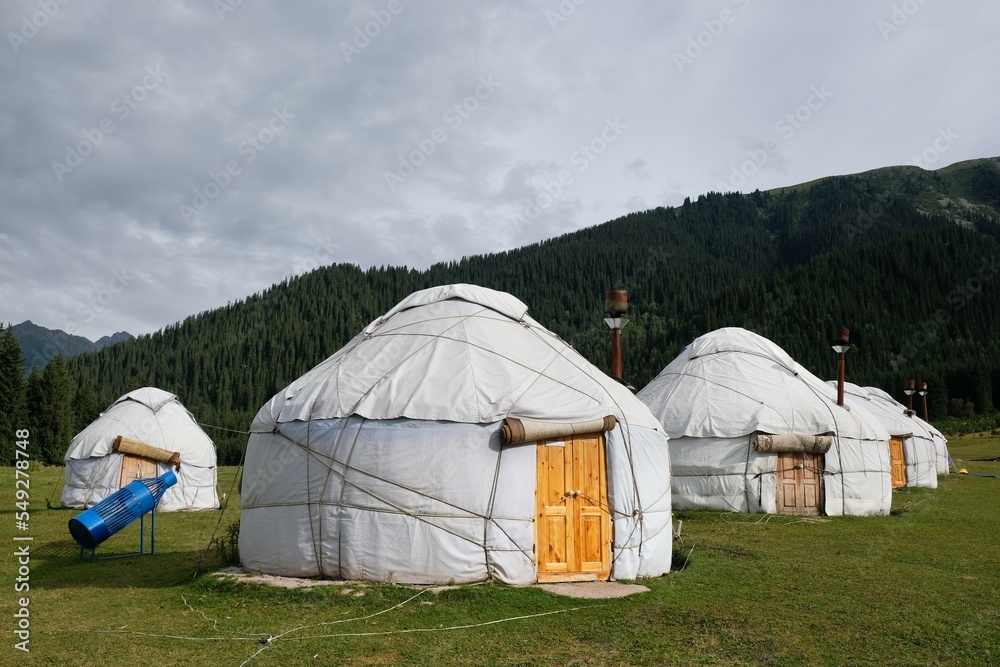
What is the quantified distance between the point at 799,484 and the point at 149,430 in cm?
1603

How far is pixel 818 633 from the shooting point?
645cm

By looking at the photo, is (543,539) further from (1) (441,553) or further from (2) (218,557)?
(2) (218,557)

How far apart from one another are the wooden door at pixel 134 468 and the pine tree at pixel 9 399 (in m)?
23.6

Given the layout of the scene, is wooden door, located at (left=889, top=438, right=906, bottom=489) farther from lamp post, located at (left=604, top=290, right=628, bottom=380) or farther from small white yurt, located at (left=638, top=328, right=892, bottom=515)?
lamp post, located at (left=604, top=290, right=628, bottom=380)

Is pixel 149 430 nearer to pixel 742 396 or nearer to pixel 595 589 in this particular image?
pixel 742 396

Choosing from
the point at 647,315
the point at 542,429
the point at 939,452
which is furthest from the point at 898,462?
the point at 647,315

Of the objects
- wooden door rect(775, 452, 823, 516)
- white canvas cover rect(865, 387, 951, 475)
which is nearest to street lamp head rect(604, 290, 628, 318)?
wooden door rect(775, 452, 823, 516)

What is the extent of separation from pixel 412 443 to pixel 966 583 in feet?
22.1

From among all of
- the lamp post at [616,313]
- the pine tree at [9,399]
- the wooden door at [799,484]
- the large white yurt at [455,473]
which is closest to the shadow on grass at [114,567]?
the large white yurt at [455,473]

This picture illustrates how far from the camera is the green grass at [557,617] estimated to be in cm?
580

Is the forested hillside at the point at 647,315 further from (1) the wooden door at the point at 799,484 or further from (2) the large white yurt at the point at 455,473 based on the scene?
(2) the large white yurt at the point at 455,473

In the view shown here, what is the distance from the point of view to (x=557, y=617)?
6.89 m

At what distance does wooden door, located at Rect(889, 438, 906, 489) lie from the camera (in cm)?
2448

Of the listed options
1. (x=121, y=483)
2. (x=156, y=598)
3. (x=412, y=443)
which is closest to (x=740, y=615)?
(x=412, y=443)
